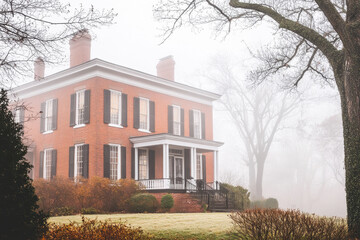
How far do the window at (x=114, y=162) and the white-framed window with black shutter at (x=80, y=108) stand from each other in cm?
217

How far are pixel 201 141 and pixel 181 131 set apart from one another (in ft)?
8.25

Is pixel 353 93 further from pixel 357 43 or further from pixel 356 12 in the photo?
pixel 356 12

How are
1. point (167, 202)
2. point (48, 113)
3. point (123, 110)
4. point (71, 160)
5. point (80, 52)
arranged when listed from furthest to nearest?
point (48, 113), point (80, 52), point (123, 110), point (71, 160), point (167, 202)

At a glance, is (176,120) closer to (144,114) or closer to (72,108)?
(144,114)

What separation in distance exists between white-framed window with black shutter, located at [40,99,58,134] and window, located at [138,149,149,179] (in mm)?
5617

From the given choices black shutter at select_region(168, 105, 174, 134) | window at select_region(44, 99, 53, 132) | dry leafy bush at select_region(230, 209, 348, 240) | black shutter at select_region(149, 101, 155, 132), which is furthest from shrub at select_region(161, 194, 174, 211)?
dry leafy bush at select_region(230, 209, 348, 240)

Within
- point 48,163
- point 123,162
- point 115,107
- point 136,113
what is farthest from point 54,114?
point 123,162

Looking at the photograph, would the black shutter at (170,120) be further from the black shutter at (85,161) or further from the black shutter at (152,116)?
the black shutter at (85,161)

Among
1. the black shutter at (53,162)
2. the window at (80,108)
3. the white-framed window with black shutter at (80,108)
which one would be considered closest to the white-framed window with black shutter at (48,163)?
the black shutter at (53,162)

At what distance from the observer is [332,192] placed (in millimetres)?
66125

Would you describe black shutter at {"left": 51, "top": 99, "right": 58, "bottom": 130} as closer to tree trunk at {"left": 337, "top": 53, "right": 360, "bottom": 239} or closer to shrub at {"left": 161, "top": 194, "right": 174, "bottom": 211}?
shrub at {"left": 161, "top": 194, "right": 174, "bottom": 211}

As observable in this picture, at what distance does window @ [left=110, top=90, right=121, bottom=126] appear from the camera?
24.3 metres

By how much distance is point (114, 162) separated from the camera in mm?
23797

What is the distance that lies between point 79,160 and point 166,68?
34.2 feet
